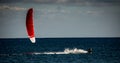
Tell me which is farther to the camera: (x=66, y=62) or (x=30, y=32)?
(x=66, y=62)

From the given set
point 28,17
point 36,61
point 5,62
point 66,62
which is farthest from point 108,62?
point 28,17

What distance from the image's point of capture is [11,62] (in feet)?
203

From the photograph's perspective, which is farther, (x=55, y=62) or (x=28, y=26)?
(x=55, y=62)

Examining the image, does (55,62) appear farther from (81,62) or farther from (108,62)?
(108,62)

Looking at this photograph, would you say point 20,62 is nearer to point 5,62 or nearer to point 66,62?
point 5,62

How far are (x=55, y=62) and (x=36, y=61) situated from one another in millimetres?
3739

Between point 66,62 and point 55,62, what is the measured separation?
1.66m

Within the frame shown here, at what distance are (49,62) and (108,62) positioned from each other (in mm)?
8757

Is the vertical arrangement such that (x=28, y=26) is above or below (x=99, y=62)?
above

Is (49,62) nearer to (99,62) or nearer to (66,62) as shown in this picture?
(66,62)

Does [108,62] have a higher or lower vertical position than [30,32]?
lower

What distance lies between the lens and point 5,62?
202ft

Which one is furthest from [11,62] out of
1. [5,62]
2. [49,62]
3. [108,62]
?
[108,62]

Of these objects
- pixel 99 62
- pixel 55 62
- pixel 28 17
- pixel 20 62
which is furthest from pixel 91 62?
pixel 28 17
